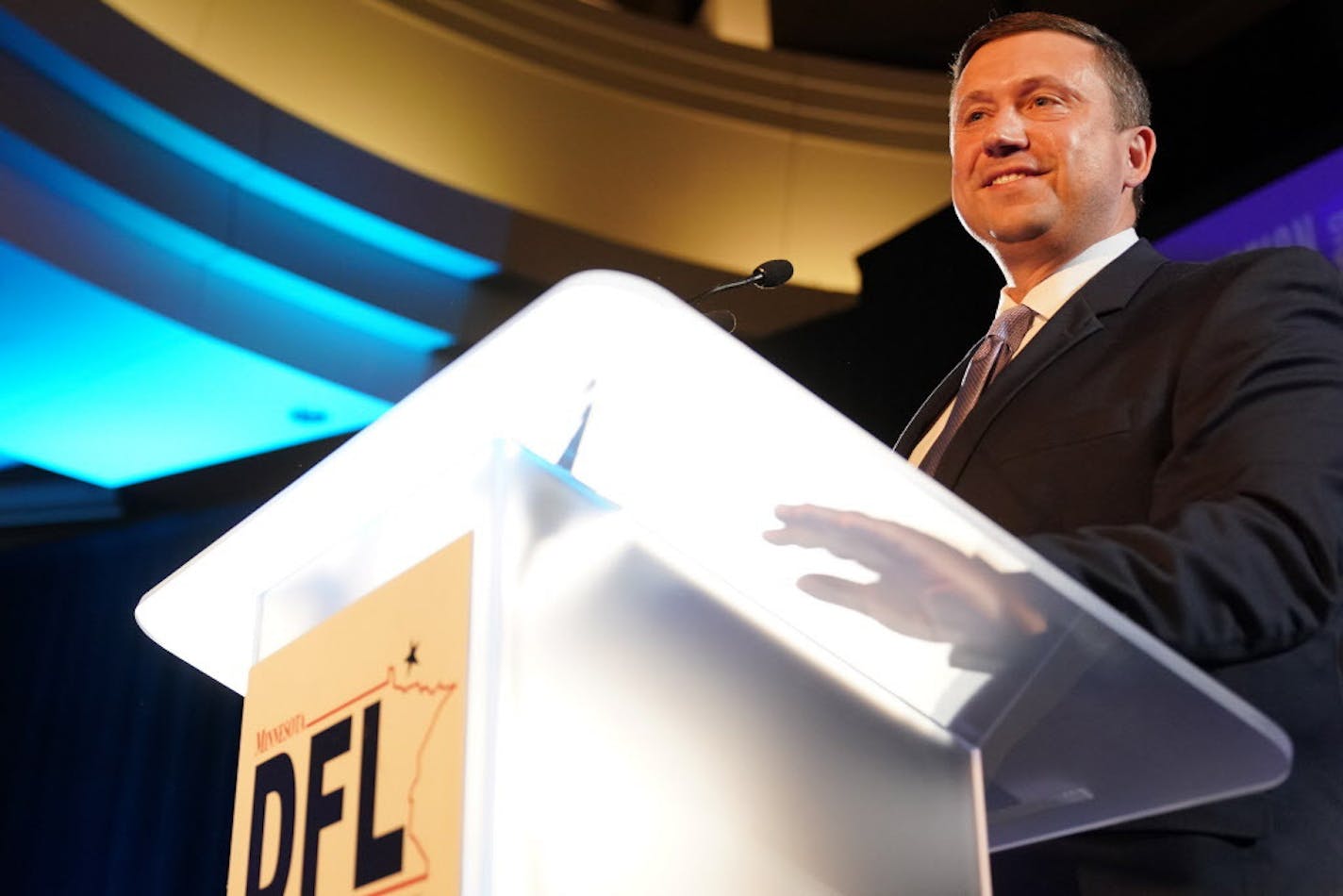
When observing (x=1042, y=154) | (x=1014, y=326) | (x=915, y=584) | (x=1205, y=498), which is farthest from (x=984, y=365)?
(x=915, y=584)

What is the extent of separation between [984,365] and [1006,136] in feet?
0.75

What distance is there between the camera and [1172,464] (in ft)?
2.93

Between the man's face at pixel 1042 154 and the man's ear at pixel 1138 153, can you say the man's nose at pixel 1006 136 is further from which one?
the man's ear at pixel 1138 153

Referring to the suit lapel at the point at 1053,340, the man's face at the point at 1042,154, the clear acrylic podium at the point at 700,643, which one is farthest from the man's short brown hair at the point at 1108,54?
the clear acrylic podium at the point at 700,643

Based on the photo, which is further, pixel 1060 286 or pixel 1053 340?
pixel 1060 286

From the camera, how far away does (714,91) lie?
5289mm

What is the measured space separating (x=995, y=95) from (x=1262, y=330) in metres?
0.47

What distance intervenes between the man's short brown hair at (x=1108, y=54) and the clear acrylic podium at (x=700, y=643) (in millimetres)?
714

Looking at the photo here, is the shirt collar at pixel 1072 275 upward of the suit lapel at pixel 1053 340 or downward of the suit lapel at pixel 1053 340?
upward

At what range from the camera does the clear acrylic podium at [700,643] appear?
64cm

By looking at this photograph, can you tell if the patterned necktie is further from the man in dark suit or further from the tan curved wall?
the tan curved wall

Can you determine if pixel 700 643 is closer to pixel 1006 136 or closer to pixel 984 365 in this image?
pixel 984 365

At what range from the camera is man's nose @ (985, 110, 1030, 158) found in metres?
1.28

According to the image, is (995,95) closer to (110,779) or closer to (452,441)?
(452,441)
